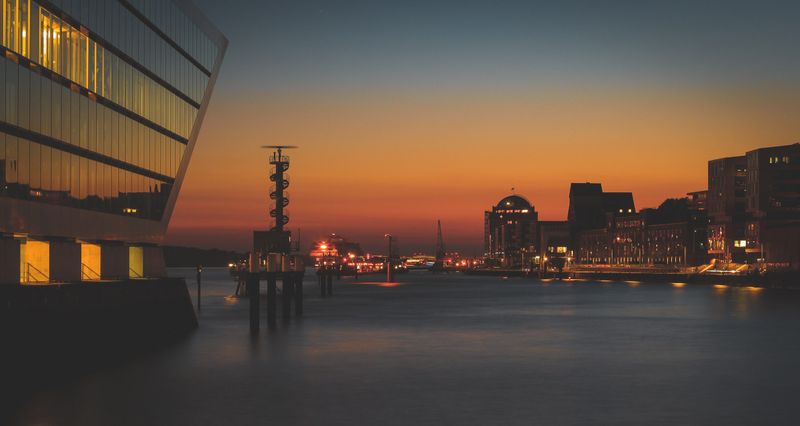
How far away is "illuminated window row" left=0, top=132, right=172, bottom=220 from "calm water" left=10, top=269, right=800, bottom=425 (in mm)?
8195

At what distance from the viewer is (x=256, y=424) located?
28.5 metres

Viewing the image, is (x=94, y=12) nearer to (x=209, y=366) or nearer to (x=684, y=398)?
(x=209, y=366)

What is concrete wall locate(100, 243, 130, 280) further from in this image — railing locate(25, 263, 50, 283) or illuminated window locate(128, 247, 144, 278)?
railing locate(25, 263, 50, 283)

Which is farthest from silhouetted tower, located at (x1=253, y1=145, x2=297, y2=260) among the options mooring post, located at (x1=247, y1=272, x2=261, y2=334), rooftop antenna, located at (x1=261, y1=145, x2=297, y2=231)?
mooring post, located at (x1=247, y1=272, x2=261, y2=334)

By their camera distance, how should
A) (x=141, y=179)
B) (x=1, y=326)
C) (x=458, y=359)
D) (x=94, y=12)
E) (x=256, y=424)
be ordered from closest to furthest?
(x=256, y=424), (x=1, y=326), (x=458, y=359), (x=94, y=12), (x=141, y=179)

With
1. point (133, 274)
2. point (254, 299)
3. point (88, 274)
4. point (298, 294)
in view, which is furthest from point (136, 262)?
point (298, 294)

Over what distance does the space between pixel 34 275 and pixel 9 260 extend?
553 centimetres

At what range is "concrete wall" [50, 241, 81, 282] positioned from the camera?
4666cm

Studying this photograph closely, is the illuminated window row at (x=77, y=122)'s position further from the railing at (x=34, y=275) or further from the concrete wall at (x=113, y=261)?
the railing at (x=34, y=275)

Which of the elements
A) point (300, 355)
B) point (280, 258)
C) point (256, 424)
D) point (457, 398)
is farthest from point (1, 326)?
→ point (280, 258)

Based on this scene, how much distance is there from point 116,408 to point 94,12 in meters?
25.9

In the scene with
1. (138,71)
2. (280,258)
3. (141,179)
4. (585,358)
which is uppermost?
(138,71)

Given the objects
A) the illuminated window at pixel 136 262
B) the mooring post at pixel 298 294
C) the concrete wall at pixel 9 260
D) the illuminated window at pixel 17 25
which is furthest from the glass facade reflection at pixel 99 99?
the mooring post at pixel 298 294

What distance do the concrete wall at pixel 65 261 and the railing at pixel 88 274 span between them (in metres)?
2.47
